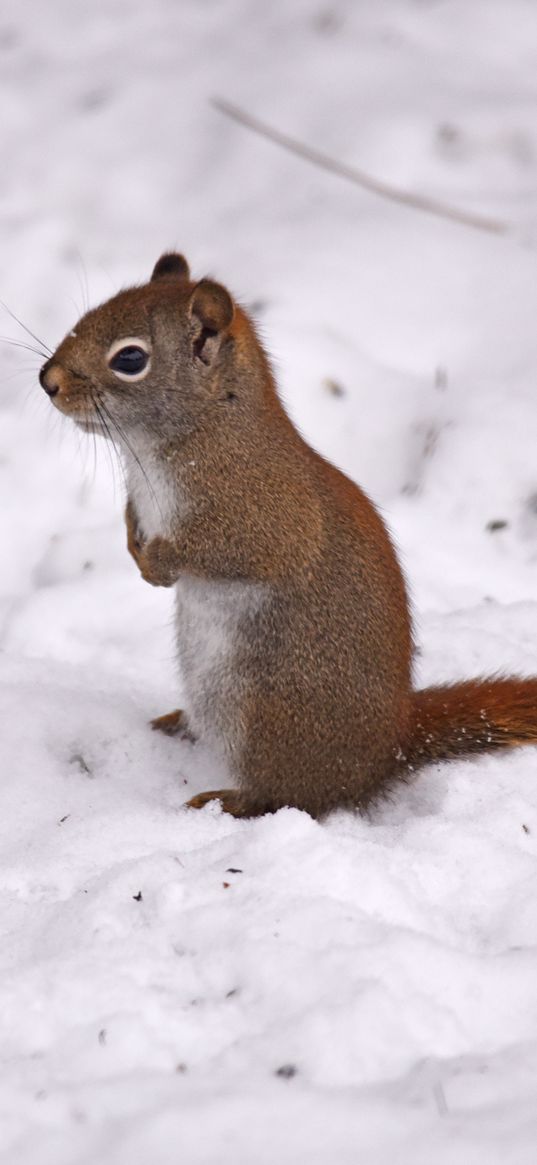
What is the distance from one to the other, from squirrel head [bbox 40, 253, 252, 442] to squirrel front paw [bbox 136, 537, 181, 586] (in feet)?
0.74

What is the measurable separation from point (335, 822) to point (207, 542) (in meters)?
0.62

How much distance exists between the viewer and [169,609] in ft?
12.3

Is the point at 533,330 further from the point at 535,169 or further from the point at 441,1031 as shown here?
the point at 441,1031

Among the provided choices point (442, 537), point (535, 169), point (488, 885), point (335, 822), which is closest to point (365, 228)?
point (535, 169)

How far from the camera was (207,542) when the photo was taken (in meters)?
2.83

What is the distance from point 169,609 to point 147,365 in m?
1.04

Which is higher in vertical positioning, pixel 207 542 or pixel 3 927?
pixel 207 542

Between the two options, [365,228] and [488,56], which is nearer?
[365,228]

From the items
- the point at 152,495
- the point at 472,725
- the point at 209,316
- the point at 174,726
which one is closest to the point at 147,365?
the point at 209,316

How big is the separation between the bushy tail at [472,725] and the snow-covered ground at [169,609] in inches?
2.4

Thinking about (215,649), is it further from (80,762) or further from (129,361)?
(129,361)

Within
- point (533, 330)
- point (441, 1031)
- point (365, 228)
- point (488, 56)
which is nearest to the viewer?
point (441, 1031)

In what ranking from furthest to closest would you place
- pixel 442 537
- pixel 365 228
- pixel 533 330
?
pixel 365 228, pixel 533 330, pixel 442 537

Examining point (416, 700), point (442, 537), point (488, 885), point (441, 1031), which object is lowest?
point (442, 537)
